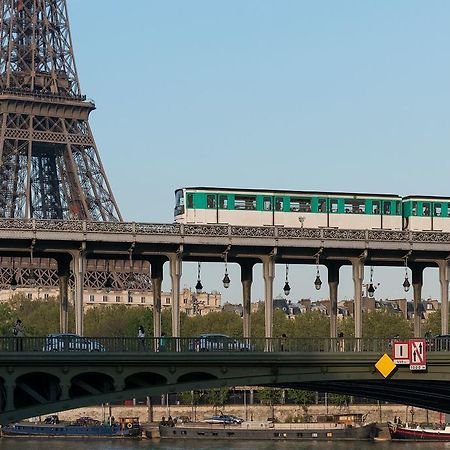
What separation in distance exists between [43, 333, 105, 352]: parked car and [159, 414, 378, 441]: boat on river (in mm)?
76768

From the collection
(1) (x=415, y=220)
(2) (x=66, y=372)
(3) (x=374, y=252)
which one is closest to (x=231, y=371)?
(2) (x=66, y=372)

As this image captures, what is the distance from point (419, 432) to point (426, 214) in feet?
141

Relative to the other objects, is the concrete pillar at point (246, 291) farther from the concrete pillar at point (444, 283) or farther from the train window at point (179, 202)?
the concrete pillar at point (444, 283)

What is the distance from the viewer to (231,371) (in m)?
87.2

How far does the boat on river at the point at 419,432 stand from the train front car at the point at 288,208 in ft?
138

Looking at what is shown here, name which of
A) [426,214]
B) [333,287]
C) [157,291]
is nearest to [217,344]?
[157,291]

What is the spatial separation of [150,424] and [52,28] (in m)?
50.6

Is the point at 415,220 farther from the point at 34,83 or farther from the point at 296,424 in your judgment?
the point at 34,83

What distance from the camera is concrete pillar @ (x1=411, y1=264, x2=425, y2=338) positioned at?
382ft

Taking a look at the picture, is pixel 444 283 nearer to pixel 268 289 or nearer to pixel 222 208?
pixel 268 289

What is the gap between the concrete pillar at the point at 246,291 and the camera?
110188mm

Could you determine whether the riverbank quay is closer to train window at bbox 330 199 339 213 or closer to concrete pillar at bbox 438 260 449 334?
train window at bbox 330 199 339 213

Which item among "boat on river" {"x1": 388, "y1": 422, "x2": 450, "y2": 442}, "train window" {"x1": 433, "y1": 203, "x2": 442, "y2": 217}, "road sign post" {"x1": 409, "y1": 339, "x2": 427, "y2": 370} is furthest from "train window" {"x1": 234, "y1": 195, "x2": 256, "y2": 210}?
Result: "boat on river" {"x1": 388, "y1": 422, "x2": 450, "y2": 442}

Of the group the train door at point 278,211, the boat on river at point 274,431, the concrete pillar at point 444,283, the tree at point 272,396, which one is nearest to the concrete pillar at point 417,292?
the concrete pillar at point 444,283
